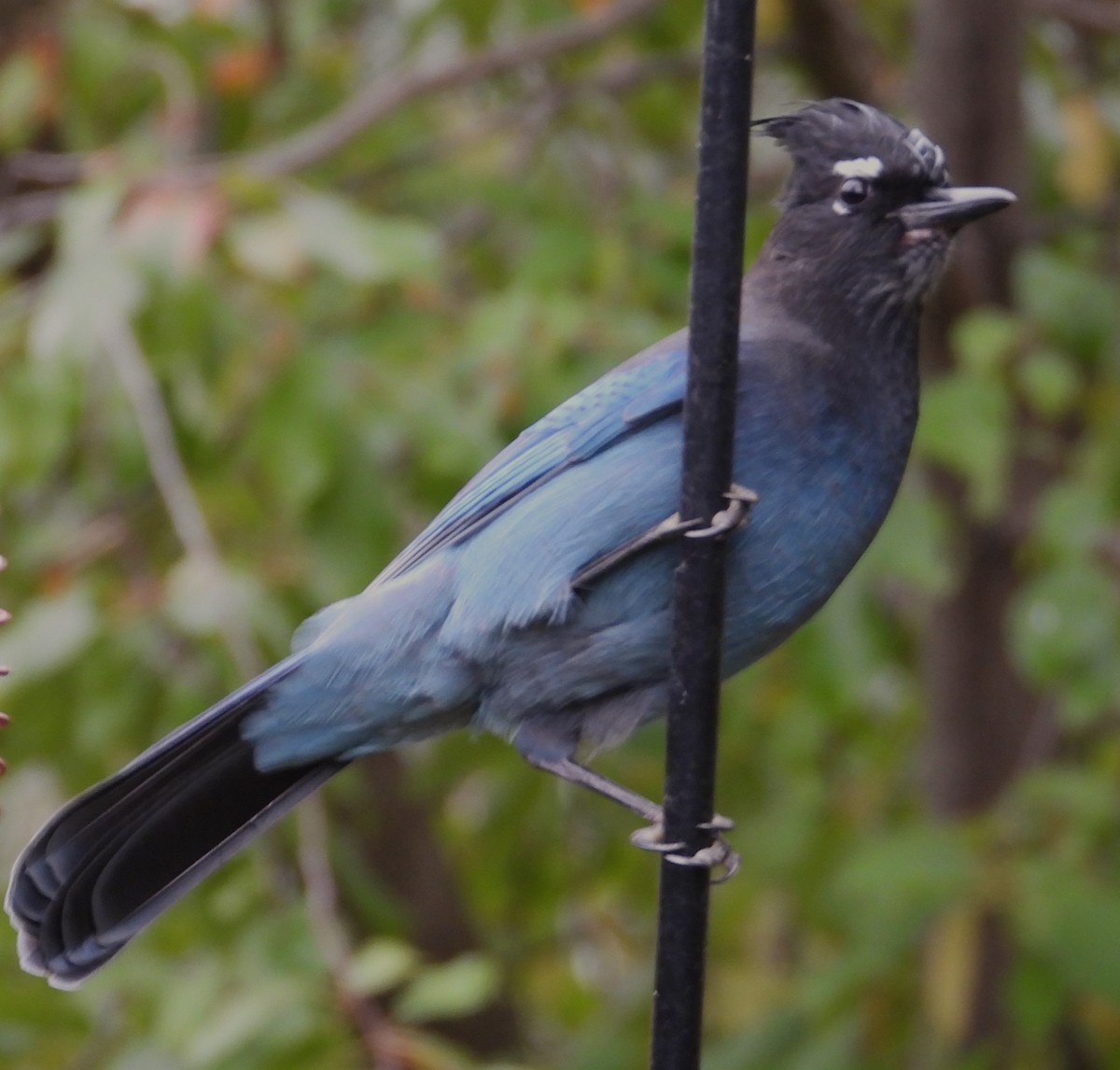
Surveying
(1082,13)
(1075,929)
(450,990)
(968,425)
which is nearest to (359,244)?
(968,425)

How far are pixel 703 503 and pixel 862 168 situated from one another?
1.04m

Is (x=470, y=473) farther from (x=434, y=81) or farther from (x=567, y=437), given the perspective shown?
(x=434, y=81)

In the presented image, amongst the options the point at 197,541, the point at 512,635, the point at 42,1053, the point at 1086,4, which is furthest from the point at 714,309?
the point at 1086,4

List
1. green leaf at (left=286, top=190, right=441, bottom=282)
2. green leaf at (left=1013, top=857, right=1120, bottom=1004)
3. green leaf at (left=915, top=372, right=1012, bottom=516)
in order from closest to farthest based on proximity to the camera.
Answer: green leaf at (left=286, top=190, right=441, bottom=282) → green leaf at (left=915, top=372, right=1012, bottom=516) → green leaf at (left=1013, top=857, right=1120, bottom=1004)

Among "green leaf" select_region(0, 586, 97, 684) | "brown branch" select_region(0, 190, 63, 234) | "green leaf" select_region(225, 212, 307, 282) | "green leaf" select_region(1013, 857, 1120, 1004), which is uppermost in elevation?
"green leaf" select_region(225, 212, 307, 282)

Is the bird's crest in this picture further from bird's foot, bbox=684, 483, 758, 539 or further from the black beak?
bird's foot, bbox=684, 483, 758, 539

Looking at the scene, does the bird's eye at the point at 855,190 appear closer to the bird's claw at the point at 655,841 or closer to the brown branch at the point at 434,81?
the bird's claw at the point at 655,841

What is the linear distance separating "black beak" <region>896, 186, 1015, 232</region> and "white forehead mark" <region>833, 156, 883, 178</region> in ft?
0.26

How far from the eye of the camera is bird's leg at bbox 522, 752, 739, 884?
261cm

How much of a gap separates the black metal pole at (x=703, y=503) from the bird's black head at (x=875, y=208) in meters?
0.88

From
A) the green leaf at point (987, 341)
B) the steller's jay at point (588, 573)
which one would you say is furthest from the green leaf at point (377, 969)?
the green leaf at point (987, 341)

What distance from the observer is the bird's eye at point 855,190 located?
3320 mm

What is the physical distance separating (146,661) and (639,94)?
2.72 meters

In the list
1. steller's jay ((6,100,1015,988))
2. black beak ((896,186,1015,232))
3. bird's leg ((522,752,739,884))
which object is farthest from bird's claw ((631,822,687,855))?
black beak ((896,186,1015,232))
